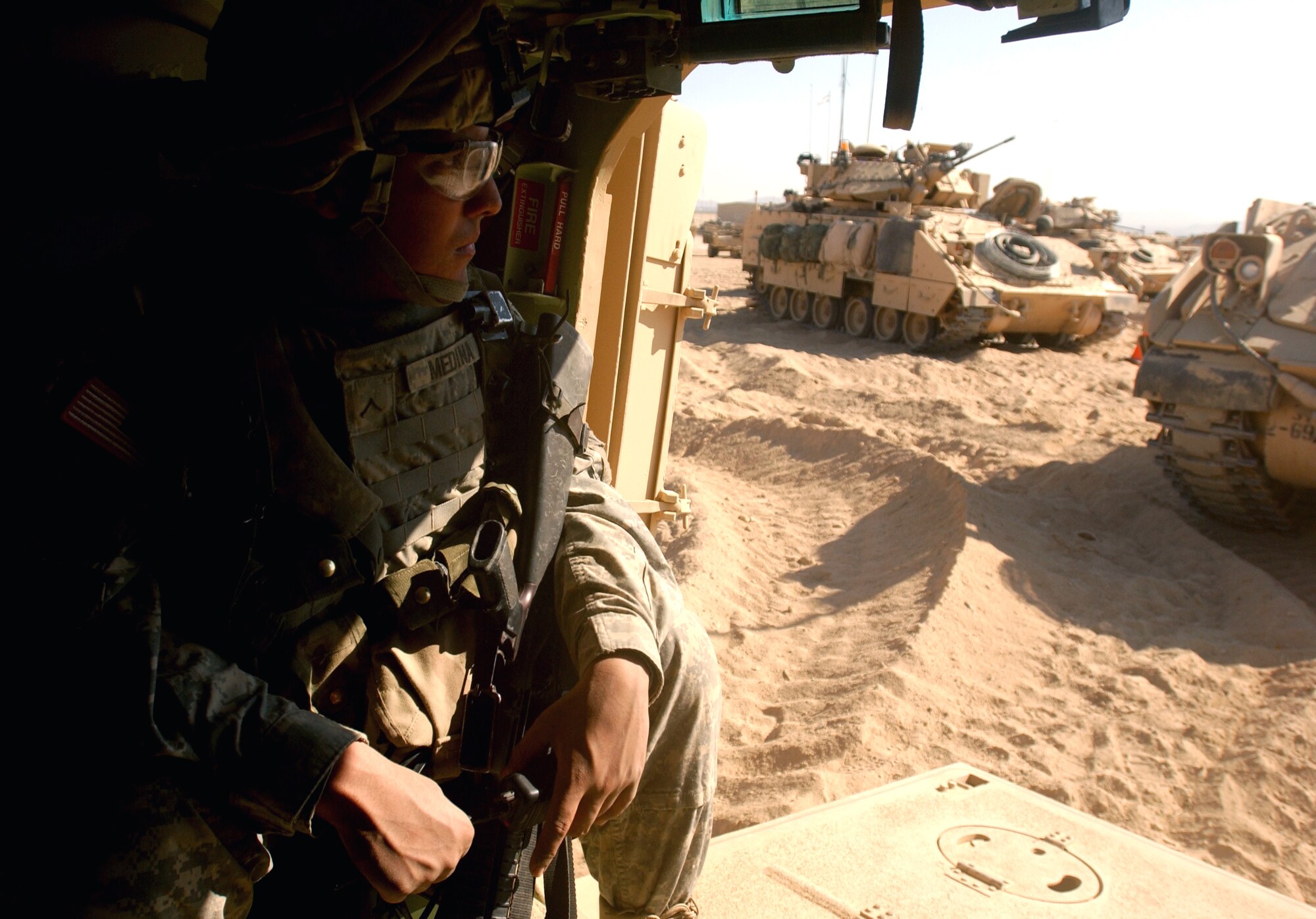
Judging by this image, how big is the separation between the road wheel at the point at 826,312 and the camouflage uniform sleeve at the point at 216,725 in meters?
15.3

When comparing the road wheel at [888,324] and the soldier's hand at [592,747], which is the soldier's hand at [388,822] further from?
the road wheel at [888,324]

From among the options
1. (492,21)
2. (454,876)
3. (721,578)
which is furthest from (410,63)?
(721,578)

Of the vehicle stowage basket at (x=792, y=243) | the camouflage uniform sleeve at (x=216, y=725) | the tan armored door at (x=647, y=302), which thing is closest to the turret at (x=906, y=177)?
the vehicle stowage basket at (x=792, y=243)

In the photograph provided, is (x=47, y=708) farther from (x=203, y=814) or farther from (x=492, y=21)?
(x=492, y=21)

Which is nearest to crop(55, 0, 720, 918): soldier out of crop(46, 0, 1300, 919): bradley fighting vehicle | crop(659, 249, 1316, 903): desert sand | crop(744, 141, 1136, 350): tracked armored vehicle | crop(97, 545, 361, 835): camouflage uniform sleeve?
crop(97, 545, 361, 835): camouflage uniform sleeve

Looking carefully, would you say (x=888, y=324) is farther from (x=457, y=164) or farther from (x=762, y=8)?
(x=457, y=164)

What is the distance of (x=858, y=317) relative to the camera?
50.4 ft

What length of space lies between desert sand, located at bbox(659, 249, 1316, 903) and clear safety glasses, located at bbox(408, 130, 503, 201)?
2867 millimetres

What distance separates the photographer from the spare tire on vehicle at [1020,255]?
1345 cm

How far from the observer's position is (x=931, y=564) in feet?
20.0

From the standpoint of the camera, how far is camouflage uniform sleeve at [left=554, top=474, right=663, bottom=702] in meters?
1.55

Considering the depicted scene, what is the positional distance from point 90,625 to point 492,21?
984 millimetres

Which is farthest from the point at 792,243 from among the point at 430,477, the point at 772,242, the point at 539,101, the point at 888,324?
the point at 430,477

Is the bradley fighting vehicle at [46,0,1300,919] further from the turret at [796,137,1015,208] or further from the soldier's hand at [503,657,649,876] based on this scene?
the turret at [796,137,1015,208]
